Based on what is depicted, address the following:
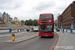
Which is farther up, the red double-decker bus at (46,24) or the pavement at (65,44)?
the red double-decker bus at (46,24)

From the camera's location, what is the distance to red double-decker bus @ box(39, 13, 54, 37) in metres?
15.1

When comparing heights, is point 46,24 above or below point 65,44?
above

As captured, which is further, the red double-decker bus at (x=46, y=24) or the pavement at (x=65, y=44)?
the red double-decker bus at (x=46, y=24)

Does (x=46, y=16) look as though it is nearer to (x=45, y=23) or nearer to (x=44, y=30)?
(x=45, y=23)

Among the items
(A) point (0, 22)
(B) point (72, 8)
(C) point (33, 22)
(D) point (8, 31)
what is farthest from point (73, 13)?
(C) point (33, 22)

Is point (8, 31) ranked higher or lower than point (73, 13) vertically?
lower

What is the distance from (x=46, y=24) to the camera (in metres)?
15.3

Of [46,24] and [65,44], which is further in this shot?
[46,24]

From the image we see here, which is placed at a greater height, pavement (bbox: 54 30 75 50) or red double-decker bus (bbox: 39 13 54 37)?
red double-decker bus (bbox: 39 13 54 37)

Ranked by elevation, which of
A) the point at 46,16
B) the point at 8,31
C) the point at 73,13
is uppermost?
the point at 73,13

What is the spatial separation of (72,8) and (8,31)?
44695 mm

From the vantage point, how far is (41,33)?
15.5 m

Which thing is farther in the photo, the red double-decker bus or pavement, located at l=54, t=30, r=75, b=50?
the red double-decker bus

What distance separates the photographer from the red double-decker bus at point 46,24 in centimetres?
1506
